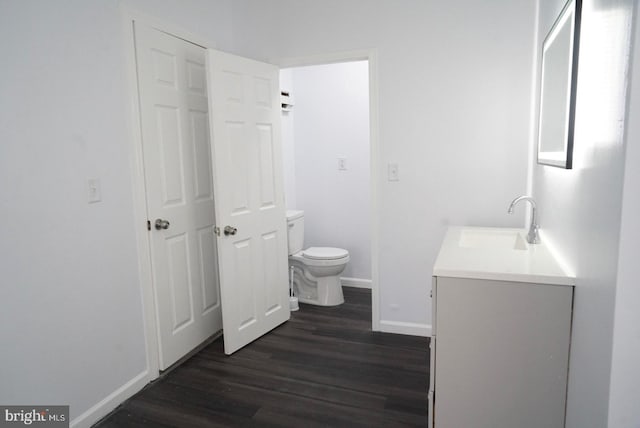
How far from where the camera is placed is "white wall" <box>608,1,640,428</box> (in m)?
0.99

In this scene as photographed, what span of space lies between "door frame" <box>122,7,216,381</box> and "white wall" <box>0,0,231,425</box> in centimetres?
3

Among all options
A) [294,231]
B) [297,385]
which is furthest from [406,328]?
[294,231]

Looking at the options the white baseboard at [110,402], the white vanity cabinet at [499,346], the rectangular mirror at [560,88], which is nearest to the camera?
the rectangular mirror at [560,88]

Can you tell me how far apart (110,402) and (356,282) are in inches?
98.7

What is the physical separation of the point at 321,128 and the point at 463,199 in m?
1.80

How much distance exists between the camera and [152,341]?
2445mm

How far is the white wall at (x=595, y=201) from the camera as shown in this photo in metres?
1.08

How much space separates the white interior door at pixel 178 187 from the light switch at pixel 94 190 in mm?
338

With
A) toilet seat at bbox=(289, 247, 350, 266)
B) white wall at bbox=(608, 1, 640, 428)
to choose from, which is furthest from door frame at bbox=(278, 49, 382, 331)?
white wall at bbox=(608, 1, 640, 428)

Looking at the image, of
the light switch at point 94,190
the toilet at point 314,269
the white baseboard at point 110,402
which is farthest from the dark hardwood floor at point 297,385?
the light switch at point 94,190

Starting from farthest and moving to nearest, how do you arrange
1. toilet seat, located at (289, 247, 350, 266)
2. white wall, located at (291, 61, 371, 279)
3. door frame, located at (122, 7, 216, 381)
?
1. white wall, located at (291, 61, 371, 279)
2. toilet seat, located at (289, 247, 350, 266)
3. door frame, located at (122, 7, 216, 381)

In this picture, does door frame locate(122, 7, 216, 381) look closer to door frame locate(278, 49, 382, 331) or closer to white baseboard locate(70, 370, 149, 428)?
white baseboard locate(70, 370, 149, 428)

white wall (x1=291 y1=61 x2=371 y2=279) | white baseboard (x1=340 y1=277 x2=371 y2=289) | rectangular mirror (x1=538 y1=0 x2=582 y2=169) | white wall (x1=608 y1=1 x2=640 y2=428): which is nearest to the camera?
white wall (x1=608 y1=1 x2=640 y2=428)

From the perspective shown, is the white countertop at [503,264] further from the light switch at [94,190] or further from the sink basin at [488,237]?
the light switch at [94,190]
